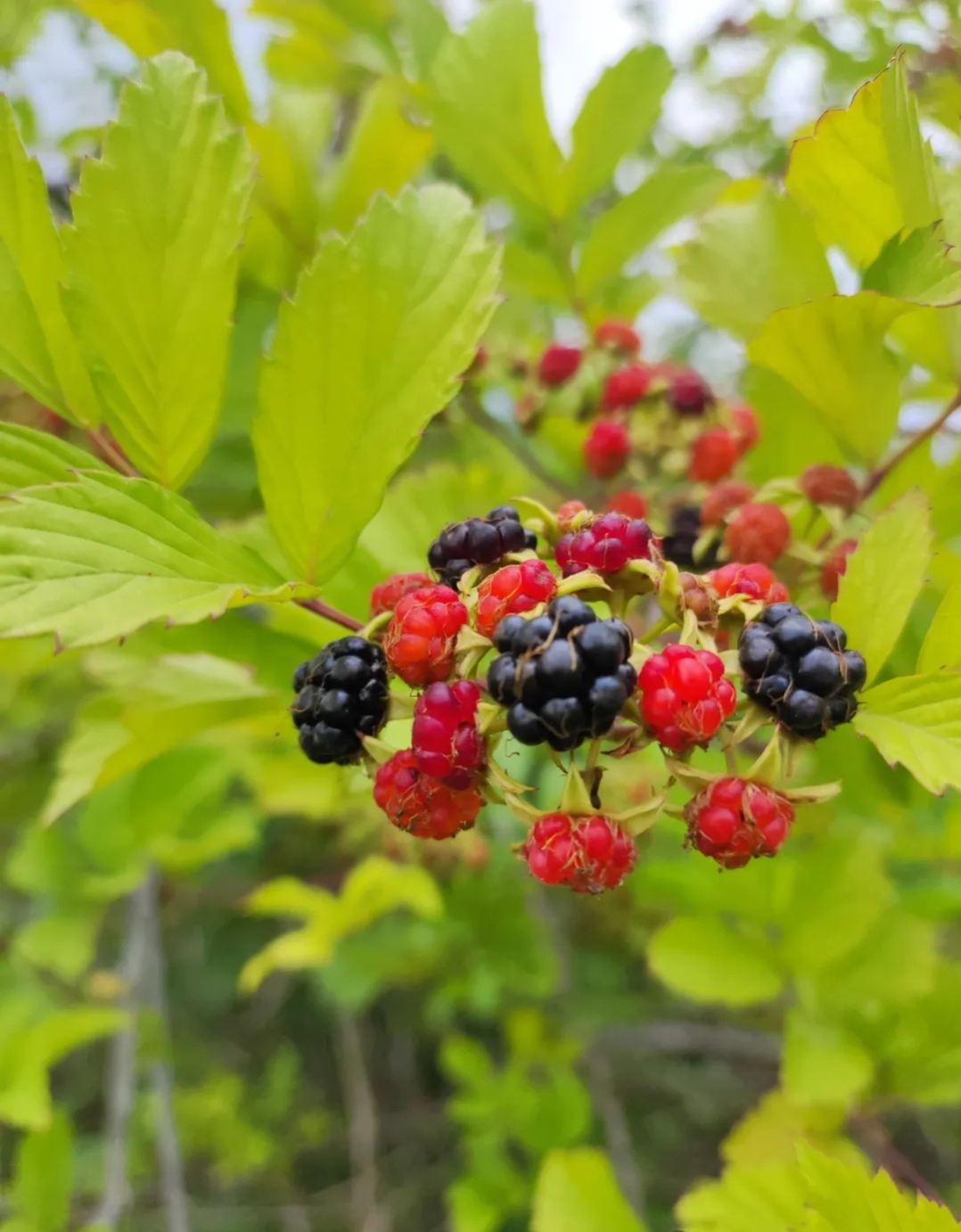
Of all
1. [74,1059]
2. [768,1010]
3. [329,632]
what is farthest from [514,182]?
[74,1059]

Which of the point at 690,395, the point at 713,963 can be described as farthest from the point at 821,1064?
the point at 690,395

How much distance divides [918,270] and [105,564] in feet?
2.36

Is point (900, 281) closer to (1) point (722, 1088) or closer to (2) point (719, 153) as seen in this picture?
(2) point (719, 153)

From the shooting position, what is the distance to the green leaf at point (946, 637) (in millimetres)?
771

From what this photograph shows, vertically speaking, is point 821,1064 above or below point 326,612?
below

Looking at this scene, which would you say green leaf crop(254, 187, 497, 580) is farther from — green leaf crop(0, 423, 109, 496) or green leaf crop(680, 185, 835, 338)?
green leaf crop(680, 185, 835, 338)

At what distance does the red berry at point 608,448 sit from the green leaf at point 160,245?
733mm

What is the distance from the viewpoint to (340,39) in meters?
1.84

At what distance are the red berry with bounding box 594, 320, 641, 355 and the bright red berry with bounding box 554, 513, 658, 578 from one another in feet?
2.96

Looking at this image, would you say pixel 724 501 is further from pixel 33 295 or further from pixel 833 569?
pixel 33 295

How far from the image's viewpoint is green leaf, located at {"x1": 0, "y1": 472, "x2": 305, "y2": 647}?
651mm

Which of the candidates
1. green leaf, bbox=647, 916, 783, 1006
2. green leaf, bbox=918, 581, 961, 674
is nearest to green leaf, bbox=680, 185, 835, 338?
green leaf, bbox=918, 581, 961, 674

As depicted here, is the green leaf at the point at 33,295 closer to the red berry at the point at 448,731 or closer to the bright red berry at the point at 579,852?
the red berry at the point at 448,731

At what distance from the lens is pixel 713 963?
1.54 metres
